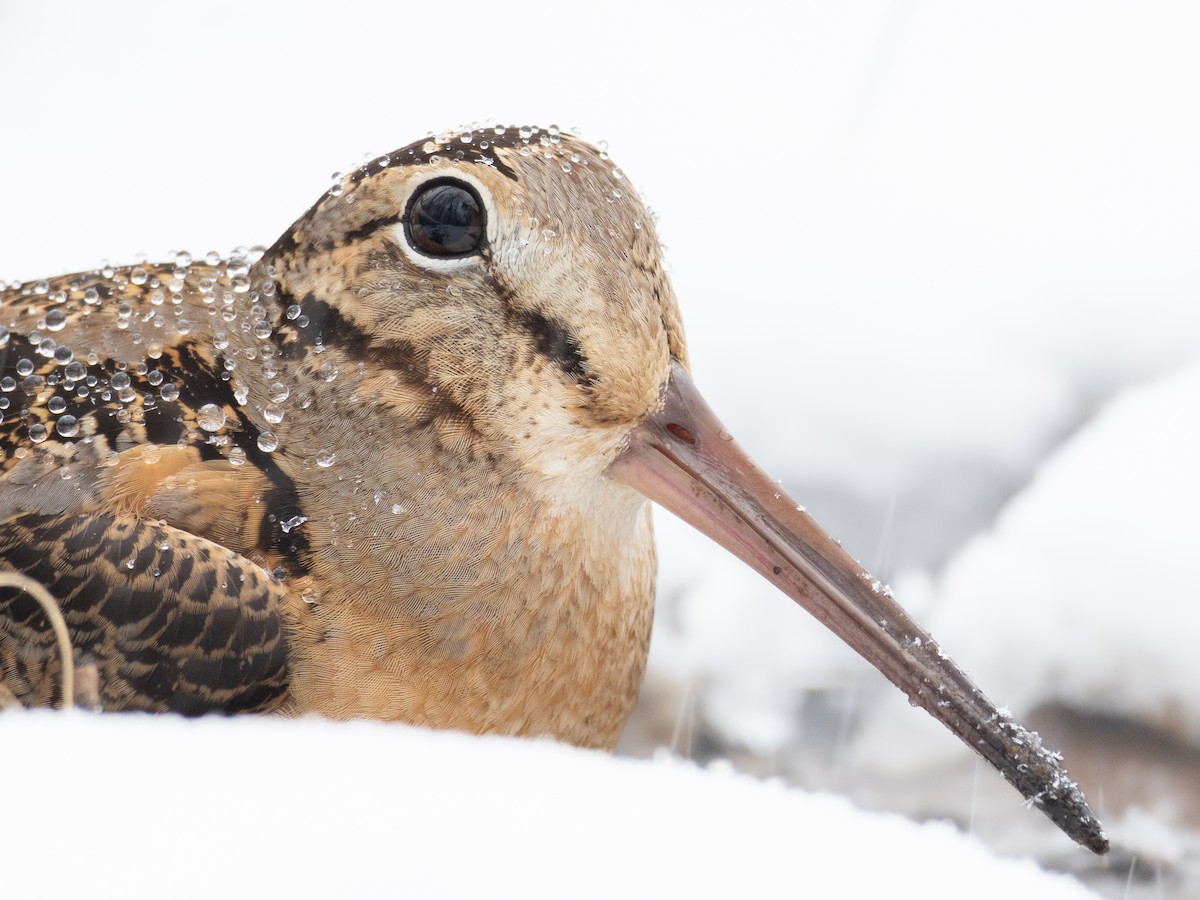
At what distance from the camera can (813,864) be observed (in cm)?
70

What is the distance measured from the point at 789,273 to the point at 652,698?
27.9 inches

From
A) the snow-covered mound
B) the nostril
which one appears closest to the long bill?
the nostril

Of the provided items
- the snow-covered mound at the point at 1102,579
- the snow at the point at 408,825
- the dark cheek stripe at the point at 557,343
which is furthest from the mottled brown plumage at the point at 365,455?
the snow-covered mound at the point at 1102,579

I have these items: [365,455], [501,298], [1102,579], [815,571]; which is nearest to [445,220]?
[501,298]

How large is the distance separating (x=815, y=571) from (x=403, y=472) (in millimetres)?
339

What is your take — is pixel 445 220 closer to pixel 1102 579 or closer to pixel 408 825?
pixel 408 825

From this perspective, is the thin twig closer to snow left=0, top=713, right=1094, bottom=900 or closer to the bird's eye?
snow left=0, top=713, right=1094, bottom=900

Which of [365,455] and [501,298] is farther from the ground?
[501,298]

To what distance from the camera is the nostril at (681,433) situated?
94 cm

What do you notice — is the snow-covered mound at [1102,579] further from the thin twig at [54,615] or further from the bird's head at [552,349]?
the thin twig at [54,615]

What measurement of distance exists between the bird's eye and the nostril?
21 centimetres

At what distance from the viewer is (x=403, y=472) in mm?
936

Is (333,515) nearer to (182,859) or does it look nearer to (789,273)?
(182,859)

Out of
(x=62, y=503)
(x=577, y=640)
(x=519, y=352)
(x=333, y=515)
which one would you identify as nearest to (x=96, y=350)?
(x=62, y=503)
